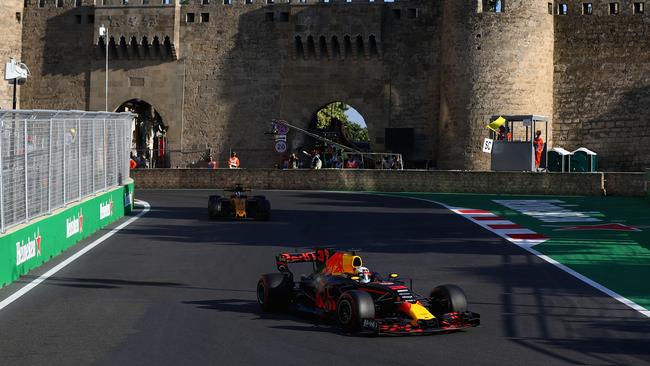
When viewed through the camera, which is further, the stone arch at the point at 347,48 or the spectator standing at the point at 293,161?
the stone arch at the point at 347,48

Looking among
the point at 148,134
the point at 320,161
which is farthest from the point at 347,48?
the point at 148,134

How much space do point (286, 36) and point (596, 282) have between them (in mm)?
39604

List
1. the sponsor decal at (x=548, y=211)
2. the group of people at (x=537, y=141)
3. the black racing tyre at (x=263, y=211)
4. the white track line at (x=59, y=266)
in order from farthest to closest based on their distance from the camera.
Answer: the group of people at (x=537, y=141) → the sponsor decal at (x=548, y=211) → the black racing tyre at (x=263, y=211) → the white track line at (x=59, y=266)

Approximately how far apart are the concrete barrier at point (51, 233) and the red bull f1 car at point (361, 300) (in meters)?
4.00

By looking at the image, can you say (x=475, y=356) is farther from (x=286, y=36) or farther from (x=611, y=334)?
(x=286, y=36)

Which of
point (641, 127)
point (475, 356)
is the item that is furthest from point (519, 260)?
point (641, 127)

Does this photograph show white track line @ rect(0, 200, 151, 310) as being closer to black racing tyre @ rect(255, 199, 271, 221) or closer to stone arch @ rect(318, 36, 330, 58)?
black racing tyre @ rect(255, 199, 271, 221)

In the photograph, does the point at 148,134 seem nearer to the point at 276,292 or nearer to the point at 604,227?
the point at 604,227

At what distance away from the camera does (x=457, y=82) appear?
48969mm

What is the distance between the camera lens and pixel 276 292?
1200 cm

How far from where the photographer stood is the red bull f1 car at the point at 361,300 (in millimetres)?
10438

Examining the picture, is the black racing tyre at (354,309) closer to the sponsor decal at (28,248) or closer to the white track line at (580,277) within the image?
the white track line at (580,277)

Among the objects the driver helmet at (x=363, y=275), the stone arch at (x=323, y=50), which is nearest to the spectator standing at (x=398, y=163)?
the stone arch at (x=323, y=50)

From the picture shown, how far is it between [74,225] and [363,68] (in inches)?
1364
